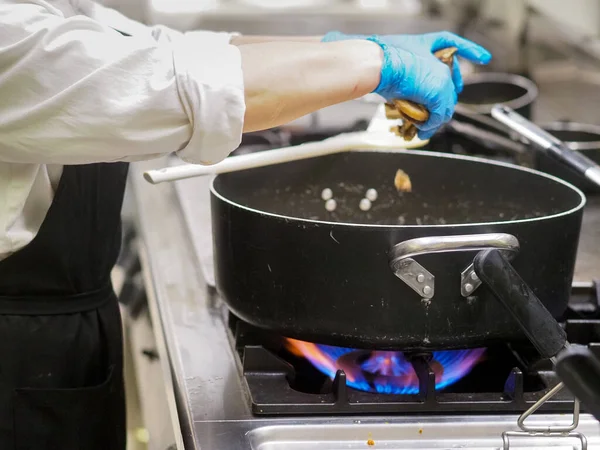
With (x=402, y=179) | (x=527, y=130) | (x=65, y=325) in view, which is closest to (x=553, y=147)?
(x=527, y=130)

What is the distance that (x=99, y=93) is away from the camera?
71cm

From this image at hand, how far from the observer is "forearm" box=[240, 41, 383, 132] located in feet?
2.49

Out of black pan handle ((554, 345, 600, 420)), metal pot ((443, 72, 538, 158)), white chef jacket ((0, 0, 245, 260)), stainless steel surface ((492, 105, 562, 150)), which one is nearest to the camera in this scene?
black pan handle ((554, 345, 600, 420))

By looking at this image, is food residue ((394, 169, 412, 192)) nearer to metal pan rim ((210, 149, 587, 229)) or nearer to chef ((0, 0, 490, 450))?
metal pan rim ((210, 149, 587, 229))

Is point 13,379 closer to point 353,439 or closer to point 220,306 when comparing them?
point 220,306

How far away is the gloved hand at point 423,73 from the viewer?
0.84 metres

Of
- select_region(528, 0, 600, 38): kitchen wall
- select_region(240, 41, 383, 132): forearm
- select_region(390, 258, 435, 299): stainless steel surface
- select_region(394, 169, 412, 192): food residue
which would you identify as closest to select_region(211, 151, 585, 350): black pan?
select_region(390, 258, 435, 299): stainless steel surface

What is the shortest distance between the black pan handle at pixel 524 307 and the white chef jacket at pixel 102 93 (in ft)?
0.82

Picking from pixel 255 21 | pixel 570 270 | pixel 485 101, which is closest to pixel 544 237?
pixel 570 270

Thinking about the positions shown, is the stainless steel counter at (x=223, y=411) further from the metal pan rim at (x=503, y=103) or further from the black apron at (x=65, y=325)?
the metal pan rim at (x=503, y=103)

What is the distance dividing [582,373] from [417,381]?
1.09 ft

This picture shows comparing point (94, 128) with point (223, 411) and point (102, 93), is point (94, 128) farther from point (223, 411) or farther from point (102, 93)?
point (223, 411)

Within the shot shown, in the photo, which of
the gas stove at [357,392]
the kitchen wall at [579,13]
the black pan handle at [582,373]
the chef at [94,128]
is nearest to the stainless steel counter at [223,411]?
the gas stove at [357,392]

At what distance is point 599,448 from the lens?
78cm
